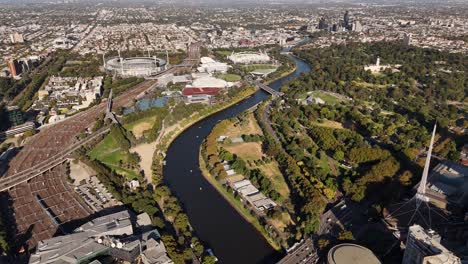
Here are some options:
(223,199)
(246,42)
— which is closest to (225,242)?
(223,199)

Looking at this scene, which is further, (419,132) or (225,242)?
(419,132)

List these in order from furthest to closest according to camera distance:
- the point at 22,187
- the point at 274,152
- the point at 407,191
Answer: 1. the point at 274,152
2. the point at 22,187
3. the point at 407,191

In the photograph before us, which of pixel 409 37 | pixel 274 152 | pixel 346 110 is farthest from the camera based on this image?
pixel 409 37

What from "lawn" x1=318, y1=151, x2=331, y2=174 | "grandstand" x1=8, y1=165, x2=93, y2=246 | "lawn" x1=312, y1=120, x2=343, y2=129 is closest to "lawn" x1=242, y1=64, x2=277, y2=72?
"lawn" x1=312, y1=120, x2=343, y2=129

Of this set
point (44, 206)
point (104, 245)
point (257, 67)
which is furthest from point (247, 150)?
point (257, 67)

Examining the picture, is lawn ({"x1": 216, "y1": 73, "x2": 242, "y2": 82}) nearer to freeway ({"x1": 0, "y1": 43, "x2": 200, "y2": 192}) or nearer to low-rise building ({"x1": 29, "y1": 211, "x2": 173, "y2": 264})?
freeway ({"x1": 0, "y1": 43, "x2": 200, "y2": 192})

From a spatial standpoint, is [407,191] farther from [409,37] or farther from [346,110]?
[409,37]

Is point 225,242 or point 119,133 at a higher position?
point 119,133
